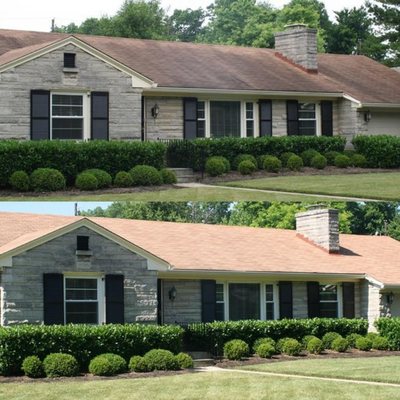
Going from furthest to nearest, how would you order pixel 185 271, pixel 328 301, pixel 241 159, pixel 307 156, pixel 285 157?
pixel 307 156
pixel 285 157
pixel 241 159
pixel 328 301
pixel 185 271

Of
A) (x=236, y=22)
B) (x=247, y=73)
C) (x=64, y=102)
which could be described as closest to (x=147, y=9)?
(x=247, y=73)

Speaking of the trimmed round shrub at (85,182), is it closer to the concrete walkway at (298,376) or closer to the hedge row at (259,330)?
the hedge row at (259,330)

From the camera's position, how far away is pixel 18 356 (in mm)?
26594

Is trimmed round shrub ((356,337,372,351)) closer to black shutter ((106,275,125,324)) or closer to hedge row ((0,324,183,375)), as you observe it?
hedge row ((0,324,183,375))

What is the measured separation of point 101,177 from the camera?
32906mm

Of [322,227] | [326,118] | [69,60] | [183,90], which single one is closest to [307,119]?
[326,118]

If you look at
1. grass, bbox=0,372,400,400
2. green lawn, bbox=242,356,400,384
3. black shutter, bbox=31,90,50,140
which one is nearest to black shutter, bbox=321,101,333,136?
black shutter, bbox=31,90,50,140

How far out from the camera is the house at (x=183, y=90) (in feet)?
112

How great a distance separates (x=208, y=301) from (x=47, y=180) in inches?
224

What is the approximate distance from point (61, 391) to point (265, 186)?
465 inches

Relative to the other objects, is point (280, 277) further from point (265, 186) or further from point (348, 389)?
point (348, 389)

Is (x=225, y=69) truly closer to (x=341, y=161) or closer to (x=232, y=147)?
(x=232, y=147)

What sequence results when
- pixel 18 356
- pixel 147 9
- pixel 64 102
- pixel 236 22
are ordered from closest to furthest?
pixel 18 356
pixel 64 102
pixel 147 9
pixel 236 22

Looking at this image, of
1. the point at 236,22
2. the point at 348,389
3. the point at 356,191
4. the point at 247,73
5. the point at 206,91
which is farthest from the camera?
the point at 236,22
